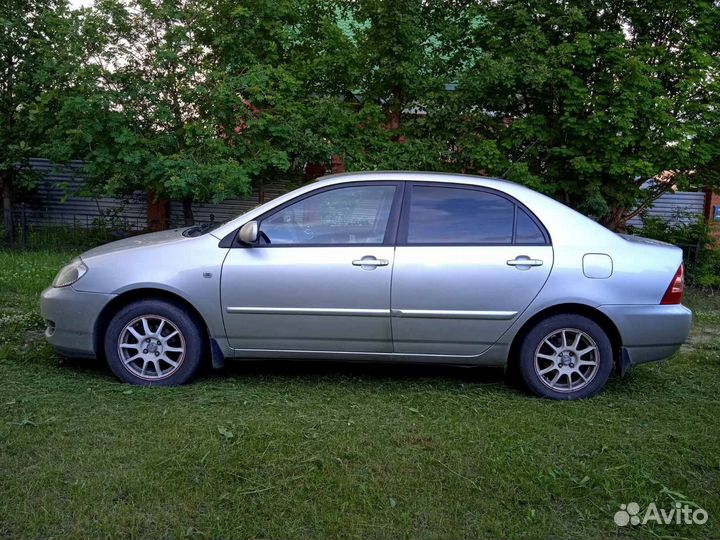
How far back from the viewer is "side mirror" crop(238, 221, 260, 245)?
488 cm

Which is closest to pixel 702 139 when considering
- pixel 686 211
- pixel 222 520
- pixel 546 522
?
pixel 686 211

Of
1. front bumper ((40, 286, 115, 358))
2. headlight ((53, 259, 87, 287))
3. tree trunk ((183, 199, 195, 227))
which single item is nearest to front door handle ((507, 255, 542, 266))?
front bumper ((40, 286, 115, 358))

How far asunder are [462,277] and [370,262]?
65 centimetres

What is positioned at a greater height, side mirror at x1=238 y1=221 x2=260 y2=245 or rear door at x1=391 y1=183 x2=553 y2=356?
side mirror at x1=238 y1=221 x2=260 y2=245

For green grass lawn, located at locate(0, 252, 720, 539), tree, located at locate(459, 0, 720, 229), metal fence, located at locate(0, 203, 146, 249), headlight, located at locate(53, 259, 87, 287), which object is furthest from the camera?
metal fence, located at locate(0, 203, 146, 249)

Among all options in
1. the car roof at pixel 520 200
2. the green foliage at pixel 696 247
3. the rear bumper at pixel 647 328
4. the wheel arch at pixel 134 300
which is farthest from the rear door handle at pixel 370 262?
the green foliage at pixel 696 247

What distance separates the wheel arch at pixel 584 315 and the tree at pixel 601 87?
494 centimetres

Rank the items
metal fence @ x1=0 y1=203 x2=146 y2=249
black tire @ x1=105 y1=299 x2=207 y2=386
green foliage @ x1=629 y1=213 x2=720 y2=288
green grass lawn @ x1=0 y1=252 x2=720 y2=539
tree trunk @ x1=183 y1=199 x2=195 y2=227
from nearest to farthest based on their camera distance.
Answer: green grass lawn @ x1=0 y1=252 x2=720 y2=539, black tire @ x1=105 y1=299 x2=207 y2=386, green foliage @ x1=629 y1=213 x2=720 y2=288, tree trunk @ x1=183 y1=199 x2=195 y2=227, metal fence @ x1=0 y1=203 x2=146 y2=249

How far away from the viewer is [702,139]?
9.57m

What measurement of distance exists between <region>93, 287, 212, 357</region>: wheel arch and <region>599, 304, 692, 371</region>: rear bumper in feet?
9.43

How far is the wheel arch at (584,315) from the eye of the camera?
494cm

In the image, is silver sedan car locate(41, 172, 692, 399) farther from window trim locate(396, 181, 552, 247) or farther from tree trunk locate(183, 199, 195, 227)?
tree trunk locate(183, 199, 195, 227)

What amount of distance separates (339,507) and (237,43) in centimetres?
802

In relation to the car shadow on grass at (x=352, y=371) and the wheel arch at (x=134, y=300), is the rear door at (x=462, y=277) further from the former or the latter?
the wheel arch at (x=134, y=300)
